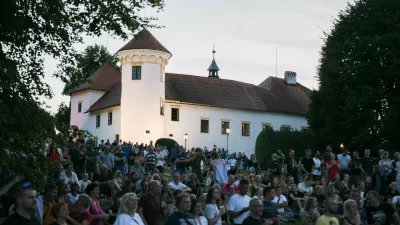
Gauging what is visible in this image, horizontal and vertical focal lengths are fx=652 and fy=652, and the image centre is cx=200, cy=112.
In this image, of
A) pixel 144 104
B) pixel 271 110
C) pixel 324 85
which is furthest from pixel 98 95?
pixel 324 85

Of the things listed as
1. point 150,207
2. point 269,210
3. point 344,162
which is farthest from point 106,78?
point 269,210

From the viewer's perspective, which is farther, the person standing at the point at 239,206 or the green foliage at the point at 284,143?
the green foliage at the point at 284,143

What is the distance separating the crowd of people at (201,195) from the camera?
435 inches

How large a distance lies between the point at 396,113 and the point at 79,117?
4115cm

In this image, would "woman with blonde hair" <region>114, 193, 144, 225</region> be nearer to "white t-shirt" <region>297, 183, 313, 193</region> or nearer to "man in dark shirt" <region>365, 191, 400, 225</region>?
"man in dark shirt" <region>365, 191, 400, 225</region>

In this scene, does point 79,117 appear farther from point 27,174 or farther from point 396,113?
point 27,174

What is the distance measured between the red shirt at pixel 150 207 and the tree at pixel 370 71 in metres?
26.6

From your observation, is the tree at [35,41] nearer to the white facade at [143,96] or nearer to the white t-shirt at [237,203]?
the white t-shirt at [237,203]

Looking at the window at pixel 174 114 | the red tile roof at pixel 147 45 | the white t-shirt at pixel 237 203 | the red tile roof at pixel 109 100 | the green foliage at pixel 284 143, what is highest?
the red tile roof at pixel 147 45

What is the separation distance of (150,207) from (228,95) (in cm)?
5647

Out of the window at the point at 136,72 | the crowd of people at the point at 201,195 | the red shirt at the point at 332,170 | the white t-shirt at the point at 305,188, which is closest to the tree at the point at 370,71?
the crowd of people at the point at 201,195

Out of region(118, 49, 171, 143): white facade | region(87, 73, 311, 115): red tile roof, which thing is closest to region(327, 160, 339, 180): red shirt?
region(118, 49, 171, 143): white facade

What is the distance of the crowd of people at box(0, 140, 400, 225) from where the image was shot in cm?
1104

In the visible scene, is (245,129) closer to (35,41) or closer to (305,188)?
(305,188)
